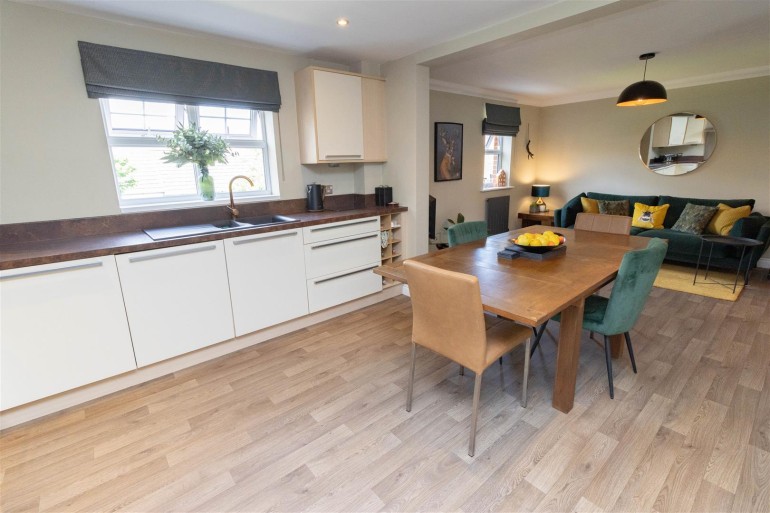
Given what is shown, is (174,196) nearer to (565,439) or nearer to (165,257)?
(165,257)

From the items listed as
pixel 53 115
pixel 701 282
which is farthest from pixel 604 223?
pixel 53 115

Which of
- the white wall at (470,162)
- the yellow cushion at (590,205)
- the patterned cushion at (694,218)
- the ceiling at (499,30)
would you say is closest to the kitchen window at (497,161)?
the white wall at (470,162)

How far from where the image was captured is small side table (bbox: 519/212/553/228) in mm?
6008

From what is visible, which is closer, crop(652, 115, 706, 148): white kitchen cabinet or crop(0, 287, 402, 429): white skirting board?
crop(0, 287, 402, 429): white skirting board

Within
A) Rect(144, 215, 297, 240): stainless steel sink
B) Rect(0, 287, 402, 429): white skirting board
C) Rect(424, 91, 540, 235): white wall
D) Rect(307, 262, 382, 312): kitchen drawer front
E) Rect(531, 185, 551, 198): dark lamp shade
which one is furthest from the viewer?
Rect(531, 185, 551, 198): dark lamp shade

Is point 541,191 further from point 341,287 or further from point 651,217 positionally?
point 341,287

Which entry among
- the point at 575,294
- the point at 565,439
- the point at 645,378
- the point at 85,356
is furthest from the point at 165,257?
the point at 645,378

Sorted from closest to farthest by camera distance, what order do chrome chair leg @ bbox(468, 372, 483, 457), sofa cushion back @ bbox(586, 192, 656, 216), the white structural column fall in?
chrome chair leg @ bbox(468, 372, 483, 457), the white structural column, sofa cushion back @ bbox(586, 192, 656, 216)

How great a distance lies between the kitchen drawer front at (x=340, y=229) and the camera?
2.98 metres

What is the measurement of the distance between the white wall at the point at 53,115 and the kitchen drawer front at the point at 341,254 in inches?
55.9

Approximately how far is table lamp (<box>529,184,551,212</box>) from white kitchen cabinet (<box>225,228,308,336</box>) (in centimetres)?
471

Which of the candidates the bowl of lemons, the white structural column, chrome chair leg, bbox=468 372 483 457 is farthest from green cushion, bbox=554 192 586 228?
chrome chair leg, bbox=468 372 483 457

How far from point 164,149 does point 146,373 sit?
162cm

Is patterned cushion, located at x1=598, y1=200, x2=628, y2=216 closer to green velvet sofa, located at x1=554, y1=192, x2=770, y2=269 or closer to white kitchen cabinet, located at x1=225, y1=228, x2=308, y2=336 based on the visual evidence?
green velvet sofa, located at x1=554, y1=192, x2=770, y2=269
